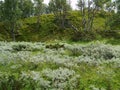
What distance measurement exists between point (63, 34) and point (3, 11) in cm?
1898

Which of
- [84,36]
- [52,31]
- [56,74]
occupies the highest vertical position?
[56,74]

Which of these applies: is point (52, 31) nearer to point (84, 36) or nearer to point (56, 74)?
point (84, 36)

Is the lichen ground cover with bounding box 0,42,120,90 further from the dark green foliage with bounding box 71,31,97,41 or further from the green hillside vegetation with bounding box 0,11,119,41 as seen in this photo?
the green hillside vegetation with bounding box 0,11,119,41

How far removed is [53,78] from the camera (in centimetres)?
1603

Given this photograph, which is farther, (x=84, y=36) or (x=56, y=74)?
(x=84, y=36)

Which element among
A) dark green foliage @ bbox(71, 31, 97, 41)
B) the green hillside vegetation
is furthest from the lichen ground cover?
the green hillside vegetation

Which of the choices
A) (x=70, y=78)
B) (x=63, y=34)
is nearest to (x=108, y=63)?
(x=70, y=78)

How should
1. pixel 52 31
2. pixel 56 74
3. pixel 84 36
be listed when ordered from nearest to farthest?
pixel 56 74 < pixel 84 36 < pixel 52 31

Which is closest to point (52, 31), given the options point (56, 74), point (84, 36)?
point (84, 36)

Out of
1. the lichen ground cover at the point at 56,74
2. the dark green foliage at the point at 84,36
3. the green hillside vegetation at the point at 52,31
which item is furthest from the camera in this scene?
the green hillside vegetation at the point at 52,31

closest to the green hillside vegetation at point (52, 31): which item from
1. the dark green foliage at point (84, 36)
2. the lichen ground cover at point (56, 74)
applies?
the dark green foliage at point (84, 36)

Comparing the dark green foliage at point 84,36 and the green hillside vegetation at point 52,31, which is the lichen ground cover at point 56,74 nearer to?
the dark green foliage at point 84,36

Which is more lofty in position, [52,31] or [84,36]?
[84,36]

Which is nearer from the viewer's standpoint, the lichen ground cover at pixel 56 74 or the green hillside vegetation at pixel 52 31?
the lichen ground cover at pixel 56 74
